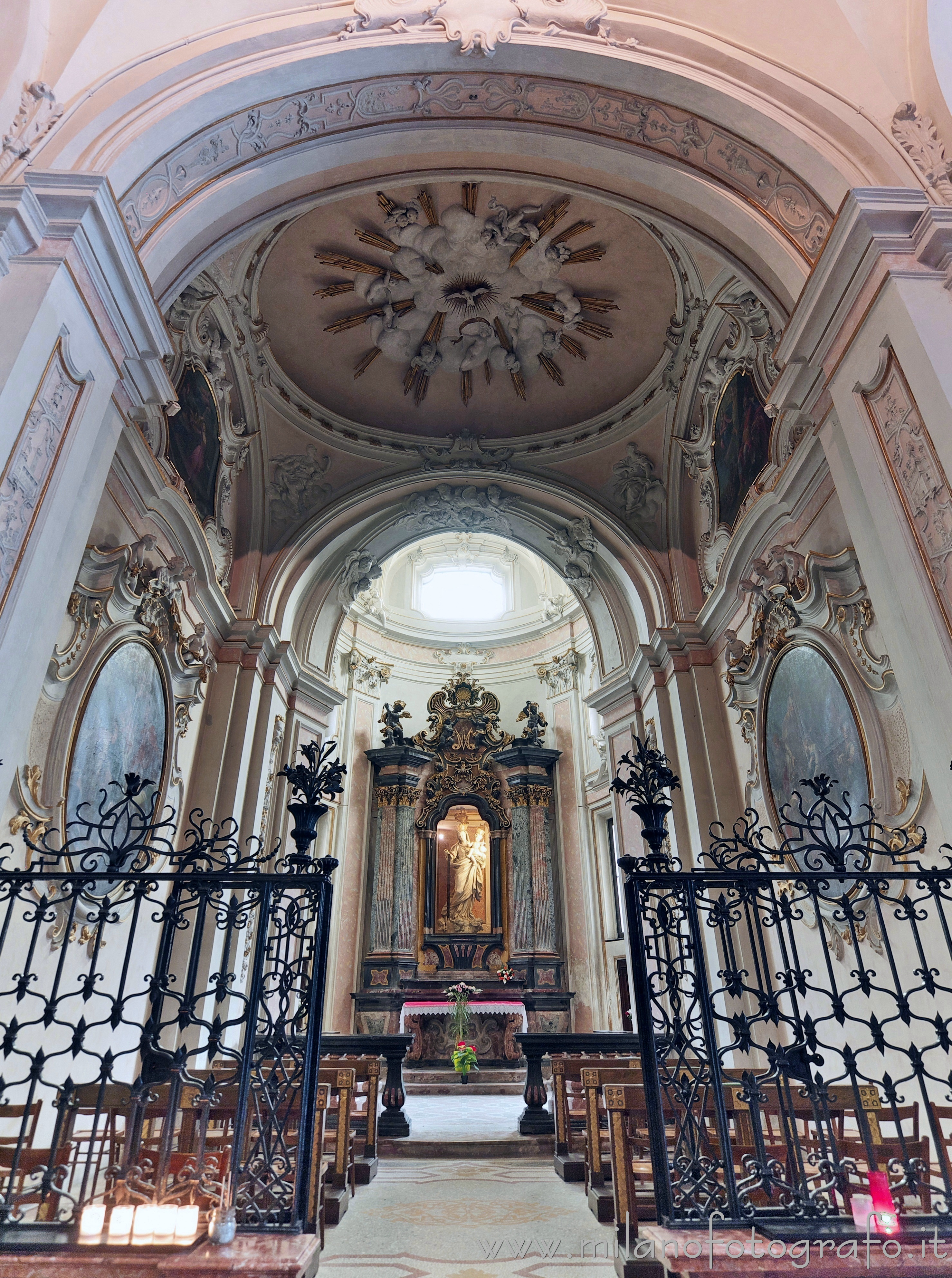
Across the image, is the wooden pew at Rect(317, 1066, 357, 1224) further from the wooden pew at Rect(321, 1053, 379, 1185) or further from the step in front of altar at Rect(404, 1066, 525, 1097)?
the step in front of altar at Rect(404, 1066, 525, 1097)

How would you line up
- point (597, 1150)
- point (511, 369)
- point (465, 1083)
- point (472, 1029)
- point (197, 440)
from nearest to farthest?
1. point (597, 1150)
2. point (197, 440)
3. point (511, 369)
4. point (465, 1083)
5. point (472, 1029)

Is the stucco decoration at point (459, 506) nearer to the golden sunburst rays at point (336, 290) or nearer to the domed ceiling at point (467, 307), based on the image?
the domed ceiling at point (467, 307)

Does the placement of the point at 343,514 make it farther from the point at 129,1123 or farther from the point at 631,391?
the point at 129,1123

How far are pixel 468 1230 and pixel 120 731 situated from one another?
4.25m

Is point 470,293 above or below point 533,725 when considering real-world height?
above

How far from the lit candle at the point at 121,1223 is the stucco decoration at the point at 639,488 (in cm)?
931

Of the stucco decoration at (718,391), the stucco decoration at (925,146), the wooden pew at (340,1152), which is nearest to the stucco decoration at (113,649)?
the wooden pew at (340,1152)

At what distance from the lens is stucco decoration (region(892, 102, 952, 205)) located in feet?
16.3

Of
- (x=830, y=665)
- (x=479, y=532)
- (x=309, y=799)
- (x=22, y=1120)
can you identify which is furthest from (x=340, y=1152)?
(x=479, y=532)

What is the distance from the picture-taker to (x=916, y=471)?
14.2ft

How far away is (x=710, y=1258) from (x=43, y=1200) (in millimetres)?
2181

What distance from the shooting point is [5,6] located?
5.19 m

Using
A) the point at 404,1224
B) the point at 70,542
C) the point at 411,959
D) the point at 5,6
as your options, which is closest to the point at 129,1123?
the point at 404,1224

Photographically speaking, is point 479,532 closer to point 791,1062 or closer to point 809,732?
point 809,732
